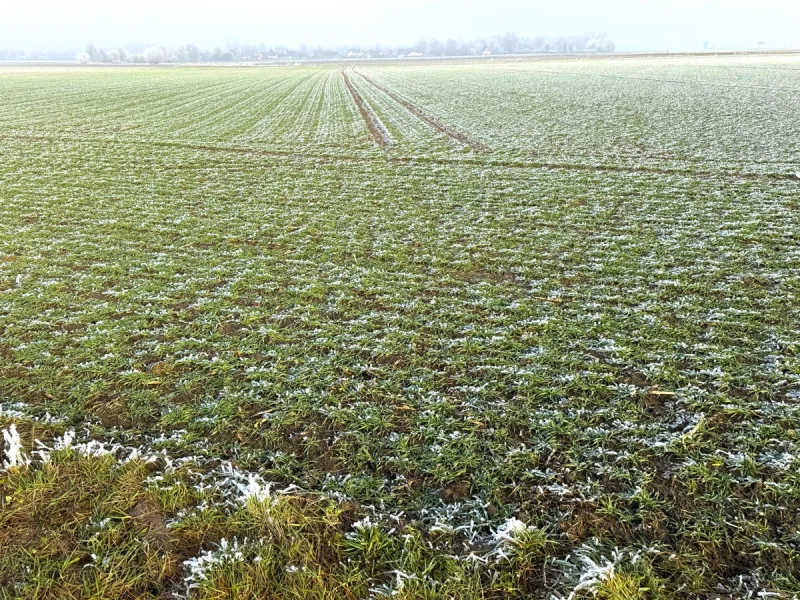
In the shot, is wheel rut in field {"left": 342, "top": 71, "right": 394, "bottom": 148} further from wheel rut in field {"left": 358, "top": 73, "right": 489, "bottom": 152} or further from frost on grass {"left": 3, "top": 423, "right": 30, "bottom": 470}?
frost on grass {"left": 3, "top": 423, "right": 30, "bottom": 470}

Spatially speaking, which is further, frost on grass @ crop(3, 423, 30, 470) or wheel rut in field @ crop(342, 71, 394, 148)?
wheel rut in field @ crop(342, 71, 394, 148)

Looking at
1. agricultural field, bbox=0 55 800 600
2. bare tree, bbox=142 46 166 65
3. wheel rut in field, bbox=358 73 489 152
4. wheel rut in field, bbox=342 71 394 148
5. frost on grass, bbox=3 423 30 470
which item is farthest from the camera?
bare tree, bbox=142 46 166 65

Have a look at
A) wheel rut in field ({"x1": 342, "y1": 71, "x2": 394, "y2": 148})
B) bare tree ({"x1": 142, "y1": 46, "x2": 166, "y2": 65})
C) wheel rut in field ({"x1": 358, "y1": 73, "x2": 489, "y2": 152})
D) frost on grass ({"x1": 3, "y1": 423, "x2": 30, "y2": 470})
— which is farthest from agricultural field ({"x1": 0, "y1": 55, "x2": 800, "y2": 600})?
bare tree ({"x1": 142, "y1": 46, "x2": 166, "y2": 65})

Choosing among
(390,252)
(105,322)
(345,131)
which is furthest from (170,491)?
(345,131)

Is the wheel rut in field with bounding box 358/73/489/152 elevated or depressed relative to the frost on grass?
elevated

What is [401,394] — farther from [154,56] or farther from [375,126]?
[154,56]

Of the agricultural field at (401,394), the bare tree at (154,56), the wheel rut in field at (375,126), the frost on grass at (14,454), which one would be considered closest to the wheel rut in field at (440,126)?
the wheel rut in field at (375,126)

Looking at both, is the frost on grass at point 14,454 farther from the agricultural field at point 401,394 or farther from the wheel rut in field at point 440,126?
the wheel rut in field at point 440,126

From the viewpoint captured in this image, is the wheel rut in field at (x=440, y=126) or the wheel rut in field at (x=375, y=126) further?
the wheel rut in field at (x=375, y=126)

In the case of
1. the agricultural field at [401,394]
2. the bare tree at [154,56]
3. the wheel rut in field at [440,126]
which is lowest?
the agricultural field at [401,394]

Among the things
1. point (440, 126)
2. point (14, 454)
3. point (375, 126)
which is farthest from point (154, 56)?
point (14, 454)
